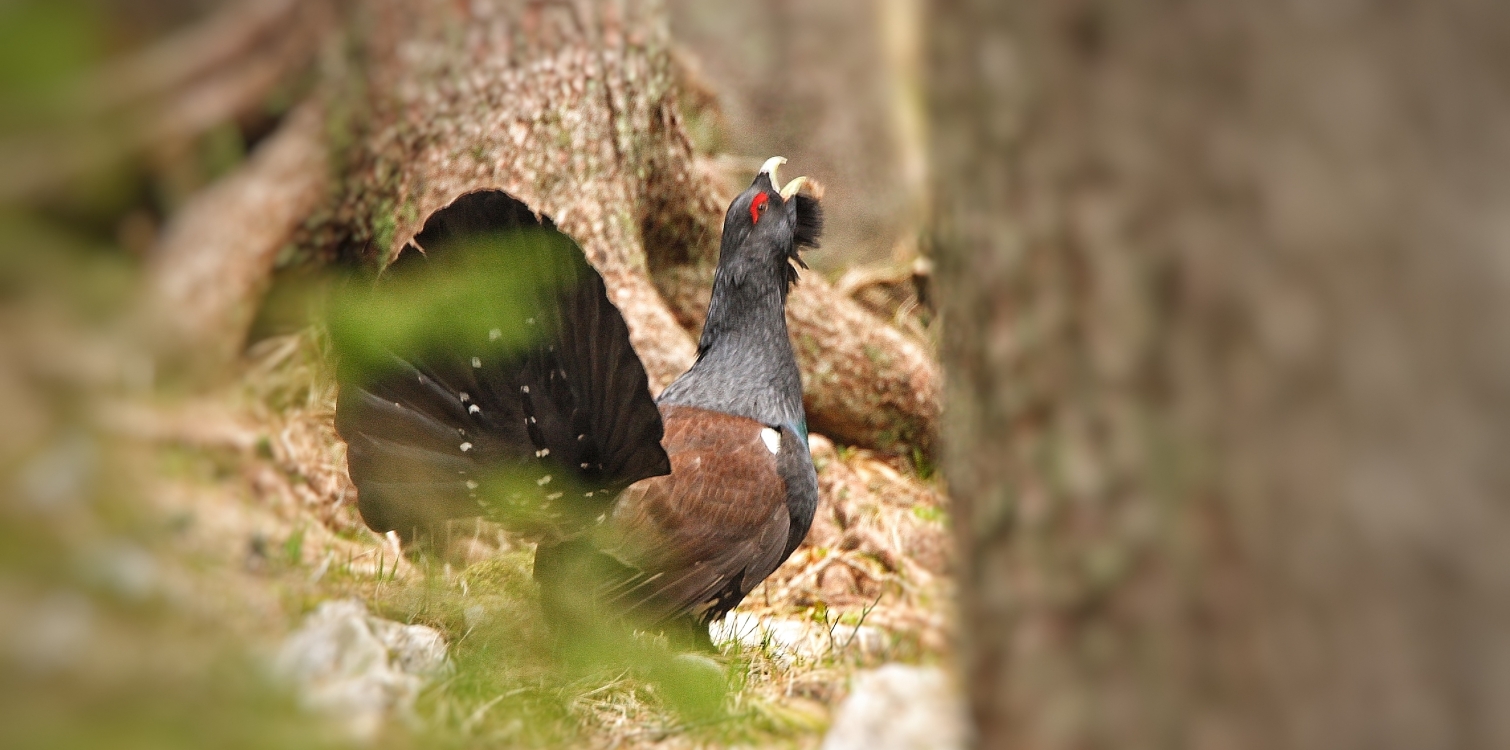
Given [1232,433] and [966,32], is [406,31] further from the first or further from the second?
Result: [1232,433]

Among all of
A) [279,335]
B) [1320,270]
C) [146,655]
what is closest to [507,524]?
[279,335]

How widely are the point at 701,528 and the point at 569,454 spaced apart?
507 millimetres

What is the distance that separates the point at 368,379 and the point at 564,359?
1.69ft

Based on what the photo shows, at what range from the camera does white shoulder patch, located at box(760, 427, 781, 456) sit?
3.75 metres

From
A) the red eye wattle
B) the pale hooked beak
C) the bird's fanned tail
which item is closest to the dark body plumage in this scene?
the bird's fanned tail

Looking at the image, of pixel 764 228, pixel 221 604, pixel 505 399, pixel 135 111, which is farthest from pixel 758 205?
pixel 135 111

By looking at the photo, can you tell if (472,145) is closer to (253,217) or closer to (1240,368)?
(253,217)

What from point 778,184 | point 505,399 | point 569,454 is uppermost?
point 778,184

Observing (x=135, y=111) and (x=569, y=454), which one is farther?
(x=569, y=454)

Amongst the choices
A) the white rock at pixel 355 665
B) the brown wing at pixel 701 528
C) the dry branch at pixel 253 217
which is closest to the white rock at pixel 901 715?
the white rock at pixel 355 665

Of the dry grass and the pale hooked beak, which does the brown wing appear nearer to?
the dry grass

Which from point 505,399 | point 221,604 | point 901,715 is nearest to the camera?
point 221,604

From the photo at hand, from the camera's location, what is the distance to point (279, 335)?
14.3ft

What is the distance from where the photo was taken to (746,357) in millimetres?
4156
